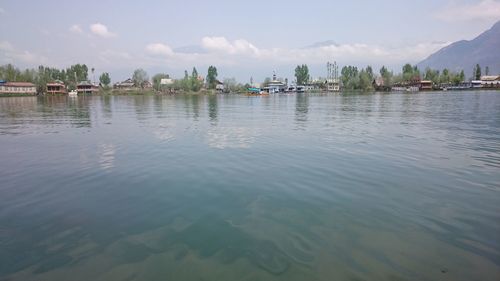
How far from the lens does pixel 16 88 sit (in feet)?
537

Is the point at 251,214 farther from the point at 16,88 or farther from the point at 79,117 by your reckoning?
the point at 16,88

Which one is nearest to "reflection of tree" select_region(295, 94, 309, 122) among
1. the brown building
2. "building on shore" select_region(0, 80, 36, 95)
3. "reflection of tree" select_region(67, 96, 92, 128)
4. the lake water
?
the lake water

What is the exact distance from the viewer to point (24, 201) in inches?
441

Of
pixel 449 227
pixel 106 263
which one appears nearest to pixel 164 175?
pixel 106 263

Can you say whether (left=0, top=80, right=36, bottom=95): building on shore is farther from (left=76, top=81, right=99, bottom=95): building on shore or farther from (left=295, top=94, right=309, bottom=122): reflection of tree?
(left=295, top=94, right=309, bottom=122): reflection of tree

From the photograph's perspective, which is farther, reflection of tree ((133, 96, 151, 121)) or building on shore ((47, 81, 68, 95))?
building on shore ((47, 81, 68, 95))

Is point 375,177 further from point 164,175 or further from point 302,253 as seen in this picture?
point 164,175

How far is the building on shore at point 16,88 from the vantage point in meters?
157

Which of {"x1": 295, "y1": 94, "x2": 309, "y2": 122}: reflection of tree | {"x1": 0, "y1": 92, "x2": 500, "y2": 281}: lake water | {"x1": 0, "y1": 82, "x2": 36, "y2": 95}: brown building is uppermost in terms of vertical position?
{"x1": 0, "y1": 82, "x2": 36, "y2": 95}: brown building

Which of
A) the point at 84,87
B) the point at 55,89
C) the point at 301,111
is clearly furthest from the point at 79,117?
the point at 84,87

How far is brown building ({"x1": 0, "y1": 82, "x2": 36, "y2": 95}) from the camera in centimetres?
15712

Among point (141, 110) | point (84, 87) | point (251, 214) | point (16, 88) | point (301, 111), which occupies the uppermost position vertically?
point (84, 87)

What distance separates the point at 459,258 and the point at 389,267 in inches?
74.2

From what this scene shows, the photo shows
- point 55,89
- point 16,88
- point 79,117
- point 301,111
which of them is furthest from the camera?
point 55,89
